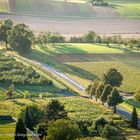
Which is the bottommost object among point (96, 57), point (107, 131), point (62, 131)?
point (107, 131)

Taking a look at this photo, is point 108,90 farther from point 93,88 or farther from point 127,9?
point 127,9

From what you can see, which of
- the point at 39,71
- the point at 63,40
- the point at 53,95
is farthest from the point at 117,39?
the point at 53,95

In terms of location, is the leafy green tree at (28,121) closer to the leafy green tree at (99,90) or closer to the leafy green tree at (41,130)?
the leafy green tree at (41,130)

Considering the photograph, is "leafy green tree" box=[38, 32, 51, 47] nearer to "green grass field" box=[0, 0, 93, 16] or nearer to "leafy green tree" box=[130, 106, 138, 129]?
"green grass field" box=[0, 0, 93, 16]

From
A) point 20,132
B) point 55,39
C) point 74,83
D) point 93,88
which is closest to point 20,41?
point 55,39

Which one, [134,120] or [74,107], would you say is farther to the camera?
[74,107]

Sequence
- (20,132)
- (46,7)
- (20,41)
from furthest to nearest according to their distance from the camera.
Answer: (46,7) < (20,41) < (20,132)

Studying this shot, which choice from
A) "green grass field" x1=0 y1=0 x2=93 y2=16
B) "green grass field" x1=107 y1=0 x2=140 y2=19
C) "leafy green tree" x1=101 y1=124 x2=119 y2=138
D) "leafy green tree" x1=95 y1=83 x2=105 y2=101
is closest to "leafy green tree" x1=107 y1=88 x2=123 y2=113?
"leafy green tree" x1=95 y1=83 x2=105 y2=101

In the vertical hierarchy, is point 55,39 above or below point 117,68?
above
